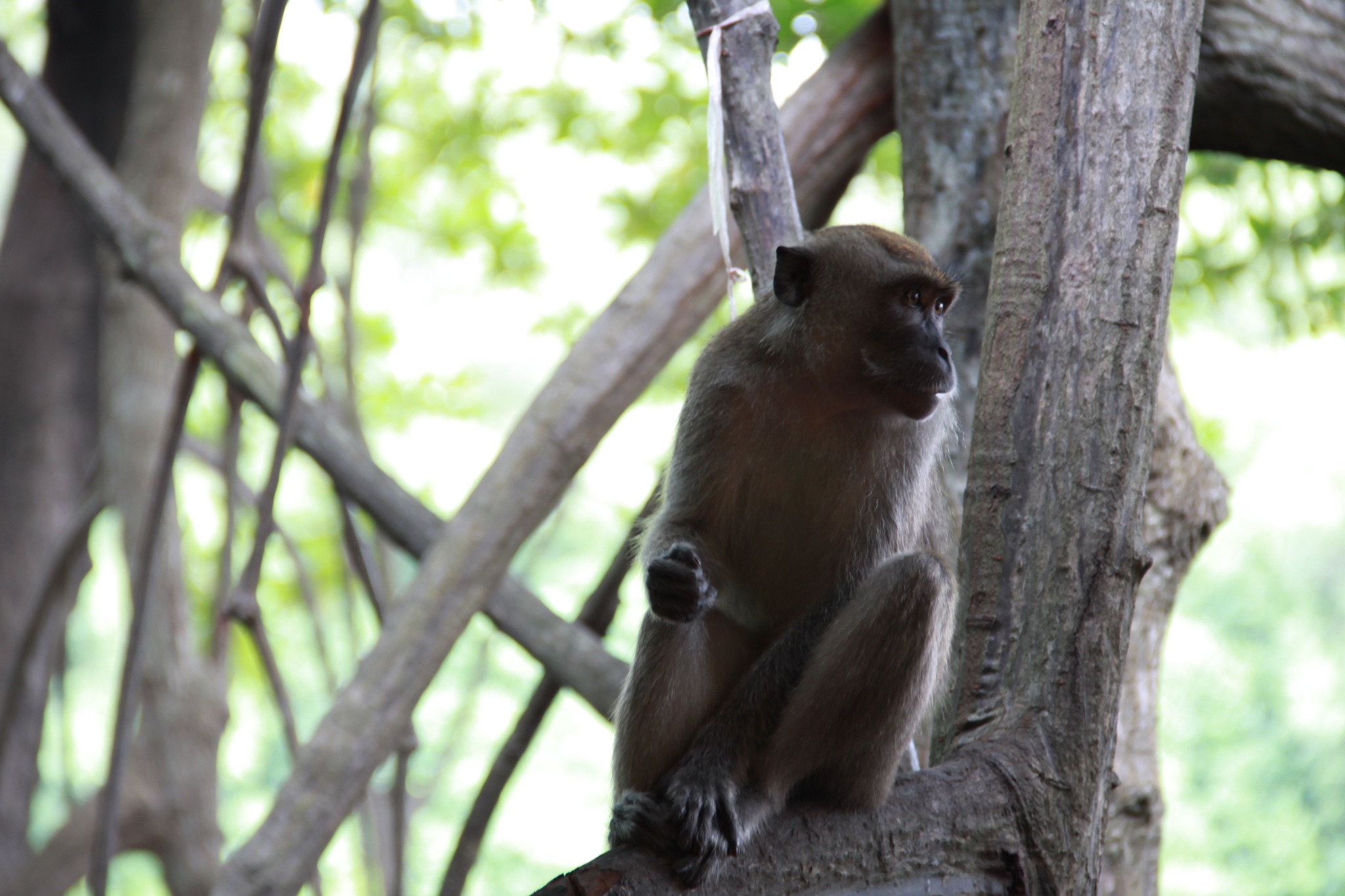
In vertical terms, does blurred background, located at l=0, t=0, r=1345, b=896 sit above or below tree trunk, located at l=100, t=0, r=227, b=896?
above

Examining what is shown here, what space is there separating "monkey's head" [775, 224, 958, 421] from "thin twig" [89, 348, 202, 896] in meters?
2.24

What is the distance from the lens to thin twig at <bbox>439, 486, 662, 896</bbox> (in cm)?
422

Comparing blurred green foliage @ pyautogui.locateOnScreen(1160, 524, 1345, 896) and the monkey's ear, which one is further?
blurred green foliage @ pyautogui.locateOnScreen(1160, 524, 1345, 896)

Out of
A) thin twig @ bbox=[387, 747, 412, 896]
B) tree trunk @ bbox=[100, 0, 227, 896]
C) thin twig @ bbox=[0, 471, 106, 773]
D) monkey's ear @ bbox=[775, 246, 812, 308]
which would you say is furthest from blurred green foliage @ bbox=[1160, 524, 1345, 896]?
thin twig @ bbox=[0, 471, 106, 773]

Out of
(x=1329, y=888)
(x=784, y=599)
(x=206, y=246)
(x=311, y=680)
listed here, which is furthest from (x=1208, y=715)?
(x=311, y=680)

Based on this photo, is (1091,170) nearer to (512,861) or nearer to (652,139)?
(652,139)

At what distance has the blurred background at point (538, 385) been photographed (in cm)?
599

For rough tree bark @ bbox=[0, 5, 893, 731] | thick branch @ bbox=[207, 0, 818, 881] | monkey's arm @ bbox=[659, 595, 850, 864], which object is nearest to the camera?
monkey's arm @ bbox=[659, 595, 850, 864]

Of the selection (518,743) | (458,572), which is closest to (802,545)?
(458,572)

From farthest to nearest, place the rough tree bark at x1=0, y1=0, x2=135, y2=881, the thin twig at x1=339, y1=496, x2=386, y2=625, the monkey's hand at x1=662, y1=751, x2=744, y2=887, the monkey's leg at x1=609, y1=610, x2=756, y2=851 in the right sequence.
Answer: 1. the rough tree bark at x1=0, y1=0, x2=135, y2=881
2. the thin twig at x1=339, y1=496, x2=386, y2=625
3. the monkey's leg at x1=609, y1=610, x2=756, y2=851
4. the monkey's hand at x1=662, y1=751, x2=744, y2=887

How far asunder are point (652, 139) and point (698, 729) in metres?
4.19

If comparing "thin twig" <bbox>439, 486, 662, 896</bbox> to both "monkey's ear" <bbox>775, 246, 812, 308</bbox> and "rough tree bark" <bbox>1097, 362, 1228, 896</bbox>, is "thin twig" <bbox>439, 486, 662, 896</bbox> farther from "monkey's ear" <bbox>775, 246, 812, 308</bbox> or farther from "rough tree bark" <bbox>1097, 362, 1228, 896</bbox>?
"rough tree bark" <bbox>1097, 362, 1228, 896</bbox>

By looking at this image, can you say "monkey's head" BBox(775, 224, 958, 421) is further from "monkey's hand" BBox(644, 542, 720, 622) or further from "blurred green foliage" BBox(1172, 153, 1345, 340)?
"blurred green foliage" BBox(1172, 153, 1345, 340)

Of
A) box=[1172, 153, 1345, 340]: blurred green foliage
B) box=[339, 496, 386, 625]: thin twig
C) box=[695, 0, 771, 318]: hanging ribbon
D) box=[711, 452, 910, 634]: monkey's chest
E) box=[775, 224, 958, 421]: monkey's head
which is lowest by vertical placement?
box=[711, 452, 910, 634]: monkey's chest
